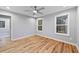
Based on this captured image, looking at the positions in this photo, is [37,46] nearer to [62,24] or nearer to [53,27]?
[53,27]

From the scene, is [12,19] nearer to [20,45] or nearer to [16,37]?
[16,37]

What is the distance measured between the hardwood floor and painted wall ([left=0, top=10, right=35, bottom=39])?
0.40 ft

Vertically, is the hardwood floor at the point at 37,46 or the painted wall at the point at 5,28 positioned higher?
the painted wall at the point at 5,28

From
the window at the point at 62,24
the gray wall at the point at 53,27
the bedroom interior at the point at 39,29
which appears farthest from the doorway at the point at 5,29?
the window at the point at 62,24

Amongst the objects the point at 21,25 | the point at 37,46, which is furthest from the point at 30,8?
the point at 37,46

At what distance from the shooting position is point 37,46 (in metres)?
1.42

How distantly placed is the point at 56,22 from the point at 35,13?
1.43ft

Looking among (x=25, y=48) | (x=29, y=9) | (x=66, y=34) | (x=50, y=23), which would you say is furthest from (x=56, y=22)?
(x=25, y=48)

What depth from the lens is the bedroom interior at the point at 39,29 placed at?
128cm

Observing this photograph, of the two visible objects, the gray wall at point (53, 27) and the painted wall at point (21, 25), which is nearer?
the gray wall at point (53, 27)

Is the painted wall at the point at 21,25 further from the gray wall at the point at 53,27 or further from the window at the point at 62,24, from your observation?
the window at the point at 62,24

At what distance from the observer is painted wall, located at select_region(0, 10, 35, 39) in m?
1.38

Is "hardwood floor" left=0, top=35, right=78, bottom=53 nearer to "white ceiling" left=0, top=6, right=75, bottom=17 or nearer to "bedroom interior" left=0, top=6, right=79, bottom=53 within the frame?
"bedroom interior" left=0, top=6, right=79, bottom=53

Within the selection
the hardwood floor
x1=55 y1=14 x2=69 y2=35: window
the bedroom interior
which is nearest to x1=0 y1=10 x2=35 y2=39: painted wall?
the bedroom interior
